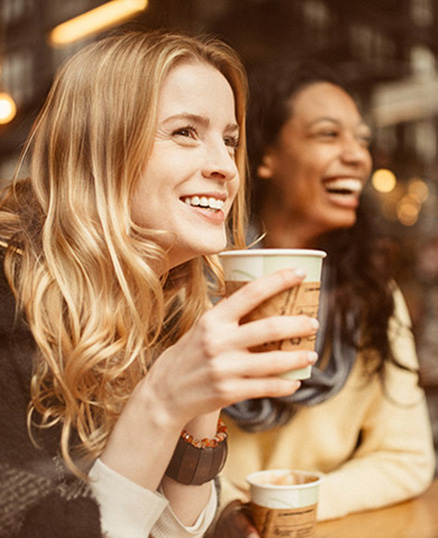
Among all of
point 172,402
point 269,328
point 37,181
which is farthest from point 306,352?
point 37,181

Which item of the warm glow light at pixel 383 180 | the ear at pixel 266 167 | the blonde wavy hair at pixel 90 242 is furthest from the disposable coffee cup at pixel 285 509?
the warm glow light at pixel 383 180

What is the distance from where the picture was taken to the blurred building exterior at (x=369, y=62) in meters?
1.16

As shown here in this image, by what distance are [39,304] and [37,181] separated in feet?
0.71

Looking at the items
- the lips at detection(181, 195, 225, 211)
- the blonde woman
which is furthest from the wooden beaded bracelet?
the lips at detection(181, 195, 225, 211)

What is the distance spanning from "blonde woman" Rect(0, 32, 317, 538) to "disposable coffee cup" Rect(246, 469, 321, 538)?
8cm

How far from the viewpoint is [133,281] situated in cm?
107

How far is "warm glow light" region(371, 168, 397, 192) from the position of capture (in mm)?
1795

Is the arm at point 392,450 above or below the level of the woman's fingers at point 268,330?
below

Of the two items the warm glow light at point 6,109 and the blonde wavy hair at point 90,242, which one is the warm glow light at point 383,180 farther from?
the warm glow light at point 6,109

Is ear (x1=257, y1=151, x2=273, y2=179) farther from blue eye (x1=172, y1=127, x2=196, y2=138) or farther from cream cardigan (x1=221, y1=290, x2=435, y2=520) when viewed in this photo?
cream cardigan (x1=221, y1=290, x2=435, y2=520)

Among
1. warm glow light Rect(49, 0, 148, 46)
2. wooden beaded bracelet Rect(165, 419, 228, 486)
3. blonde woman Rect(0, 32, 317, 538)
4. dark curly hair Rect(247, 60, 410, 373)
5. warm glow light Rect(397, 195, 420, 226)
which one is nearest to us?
blonde woman Rect(0, 32, 317, 538)

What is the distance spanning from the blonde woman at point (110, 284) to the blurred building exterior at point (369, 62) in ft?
0.30

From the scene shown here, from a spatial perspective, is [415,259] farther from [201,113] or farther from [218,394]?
[218,394]

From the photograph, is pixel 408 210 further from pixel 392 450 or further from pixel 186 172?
pixel 186 172
